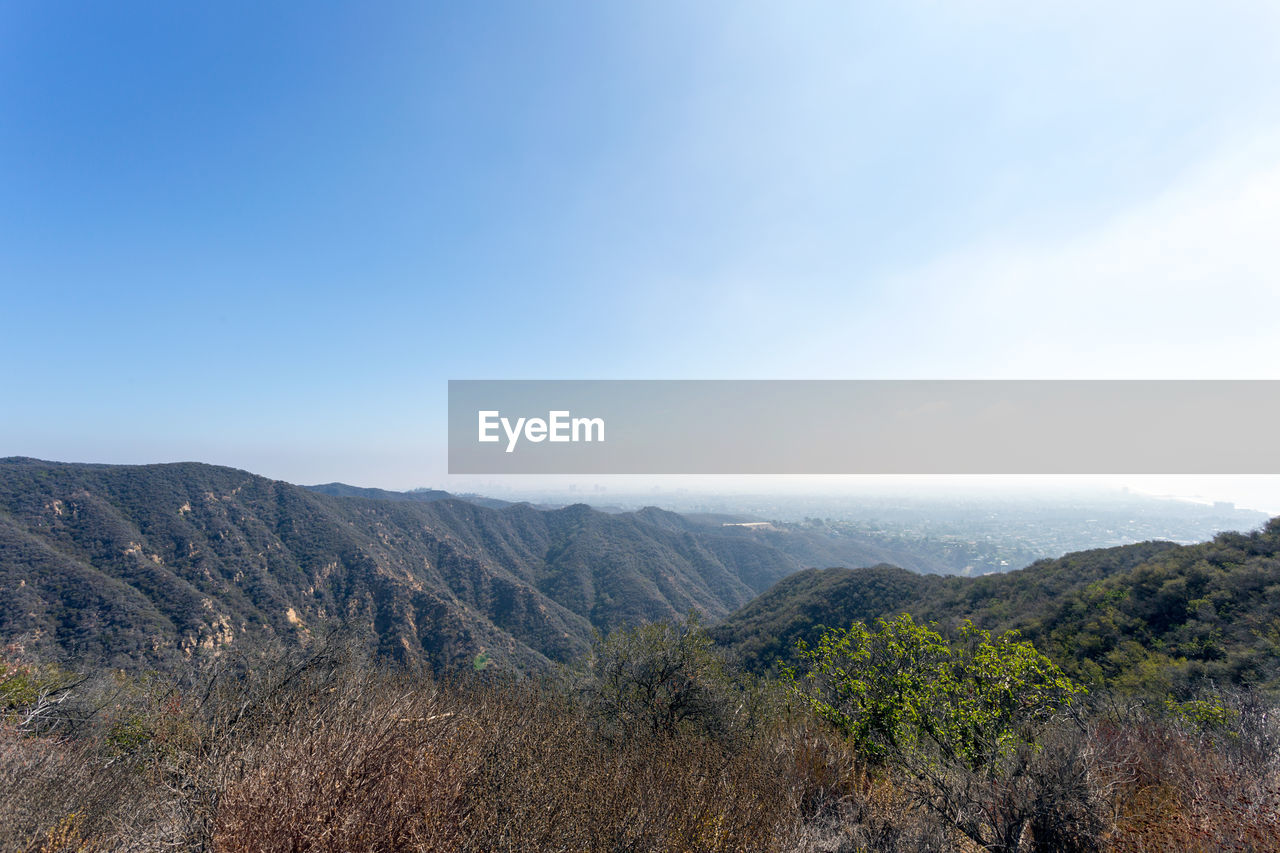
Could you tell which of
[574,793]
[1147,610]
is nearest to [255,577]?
[574,793]

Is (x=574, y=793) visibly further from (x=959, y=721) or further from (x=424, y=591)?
(x=424, y=591)

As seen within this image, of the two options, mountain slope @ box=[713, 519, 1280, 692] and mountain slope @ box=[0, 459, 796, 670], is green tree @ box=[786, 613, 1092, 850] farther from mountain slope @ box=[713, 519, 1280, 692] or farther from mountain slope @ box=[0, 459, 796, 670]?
mountain slope @ box=[0, 459, 796, 670]

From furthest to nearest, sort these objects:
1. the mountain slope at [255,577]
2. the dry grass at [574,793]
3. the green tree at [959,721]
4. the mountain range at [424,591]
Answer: the mountain slope at [255,577], the mountain range at [424,591], the green tree at [959,721], the dry grass at [574,793]

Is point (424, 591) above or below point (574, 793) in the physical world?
below

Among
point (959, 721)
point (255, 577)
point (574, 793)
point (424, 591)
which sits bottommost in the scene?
point (424, 591)

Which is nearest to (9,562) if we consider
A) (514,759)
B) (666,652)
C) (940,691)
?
(666,652)

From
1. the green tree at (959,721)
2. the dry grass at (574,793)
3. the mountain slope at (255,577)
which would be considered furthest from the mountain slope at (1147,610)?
the mountain slope at (255,577)

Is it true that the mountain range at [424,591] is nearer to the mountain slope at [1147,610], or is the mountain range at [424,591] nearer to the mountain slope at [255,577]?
the mountain slope at [1147,610]

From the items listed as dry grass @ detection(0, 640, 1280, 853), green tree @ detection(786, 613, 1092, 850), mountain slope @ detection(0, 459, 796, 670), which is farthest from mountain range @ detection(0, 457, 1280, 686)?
green tree @ detection(786, 613, 1092, 850)
